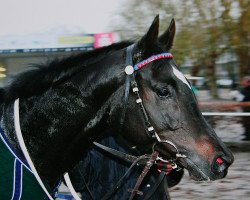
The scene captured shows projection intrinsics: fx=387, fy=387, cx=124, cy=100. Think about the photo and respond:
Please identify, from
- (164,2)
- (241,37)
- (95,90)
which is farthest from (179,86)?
(164,2)

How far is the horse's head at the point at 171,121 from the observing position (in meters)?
1.99

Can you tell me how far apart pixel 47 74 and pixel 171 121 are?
78 cm

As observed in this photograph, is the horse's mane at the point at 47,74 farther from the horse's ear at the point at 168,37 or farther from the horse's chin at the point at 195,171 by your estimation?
the horse's chin at the point at 195,171

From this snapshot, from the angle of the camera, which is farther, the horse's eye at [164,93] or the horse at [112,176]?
the horse at [112,176]

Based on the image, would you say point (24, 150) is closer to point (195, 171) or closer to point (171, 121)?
point (171, 121)

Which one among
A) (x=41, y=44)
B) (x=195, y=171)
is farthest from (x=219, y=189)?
(x=41, y=44)

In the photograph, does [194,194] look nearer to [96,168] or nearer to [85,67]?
[96,168]

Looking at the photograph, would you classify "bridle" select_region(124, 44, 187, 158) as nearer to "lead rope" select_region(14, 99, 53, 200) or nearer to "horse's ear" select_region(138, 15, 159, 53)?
"horse's ear" select_region(138, 15, 159, 53)

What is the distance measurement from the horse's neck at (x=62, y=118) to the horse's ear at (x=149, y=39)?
0.19 m

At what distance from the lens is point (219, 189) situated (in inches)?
213

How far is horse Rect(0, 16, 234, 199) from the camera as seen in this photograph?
2.02 metres

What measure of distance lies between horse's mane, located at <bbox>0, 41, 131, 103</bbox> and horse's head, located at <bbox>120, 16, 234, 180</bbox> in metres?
0.28

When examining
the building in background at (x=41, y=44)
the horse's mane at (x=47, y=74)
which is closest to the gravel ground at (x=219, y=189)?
the horse's mane at (x=47, y=74)

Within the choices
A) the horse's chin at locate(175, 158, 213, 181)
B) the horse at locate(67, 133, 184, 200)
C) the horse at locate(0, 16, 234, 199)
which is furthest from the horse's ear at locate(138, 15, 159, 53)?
the horse at locate(67, 133, 184, 200)
